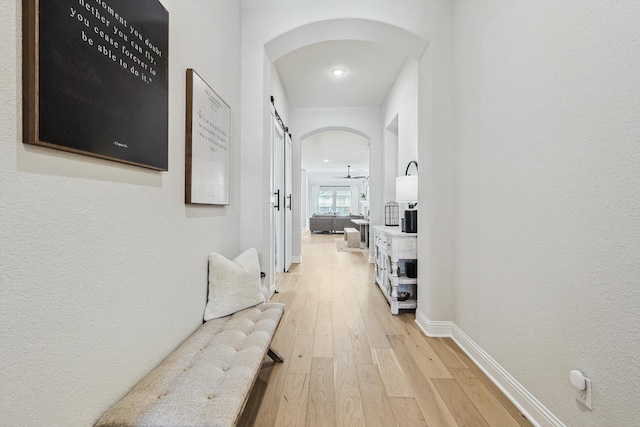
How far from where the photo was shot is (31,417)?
0.75m

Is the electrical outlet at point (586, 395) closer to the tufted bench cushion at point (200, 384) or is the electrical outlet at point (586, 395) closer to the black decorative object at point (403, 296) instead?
the tufted bench cushion at point (200, 384)

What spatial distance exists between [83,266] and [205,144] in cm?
100

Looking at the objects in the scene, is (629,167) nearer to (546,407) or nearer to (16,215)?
(546,407)

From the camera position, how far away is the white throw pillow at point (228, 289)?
1.78 metres

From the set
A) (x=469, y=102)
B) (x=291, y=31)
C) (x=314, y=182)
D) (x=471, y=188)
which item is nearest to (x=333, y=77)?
(x=291, y=31)

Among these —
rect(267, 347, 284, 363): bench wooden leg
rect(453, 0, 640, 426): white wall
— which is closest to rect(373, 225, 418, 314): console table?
rect(453, 0, 640, 426): white wall

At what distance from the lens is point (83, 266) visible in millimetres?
912

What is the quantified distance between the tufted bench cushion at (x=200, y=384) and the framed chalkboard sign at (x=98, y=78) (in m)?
0.81

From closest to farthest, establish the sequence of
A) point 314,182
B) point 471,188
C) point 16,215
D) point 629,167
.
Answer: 1. point 16,215
2. point 629,167
3. point 471,188
4. point 314,182

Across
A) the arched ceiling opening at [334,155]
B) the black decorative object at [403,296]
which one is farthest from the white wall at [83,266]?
the arched ceiling opening at [334,155]

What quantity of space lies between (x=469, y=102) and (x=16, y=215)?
2.33 m

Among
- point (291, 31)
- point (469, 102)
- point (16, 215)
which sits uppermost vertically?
point (291, 31)

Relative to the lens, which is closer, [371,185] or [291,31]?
[291,31]

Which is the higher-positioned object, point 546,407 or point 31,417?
point 31,417
